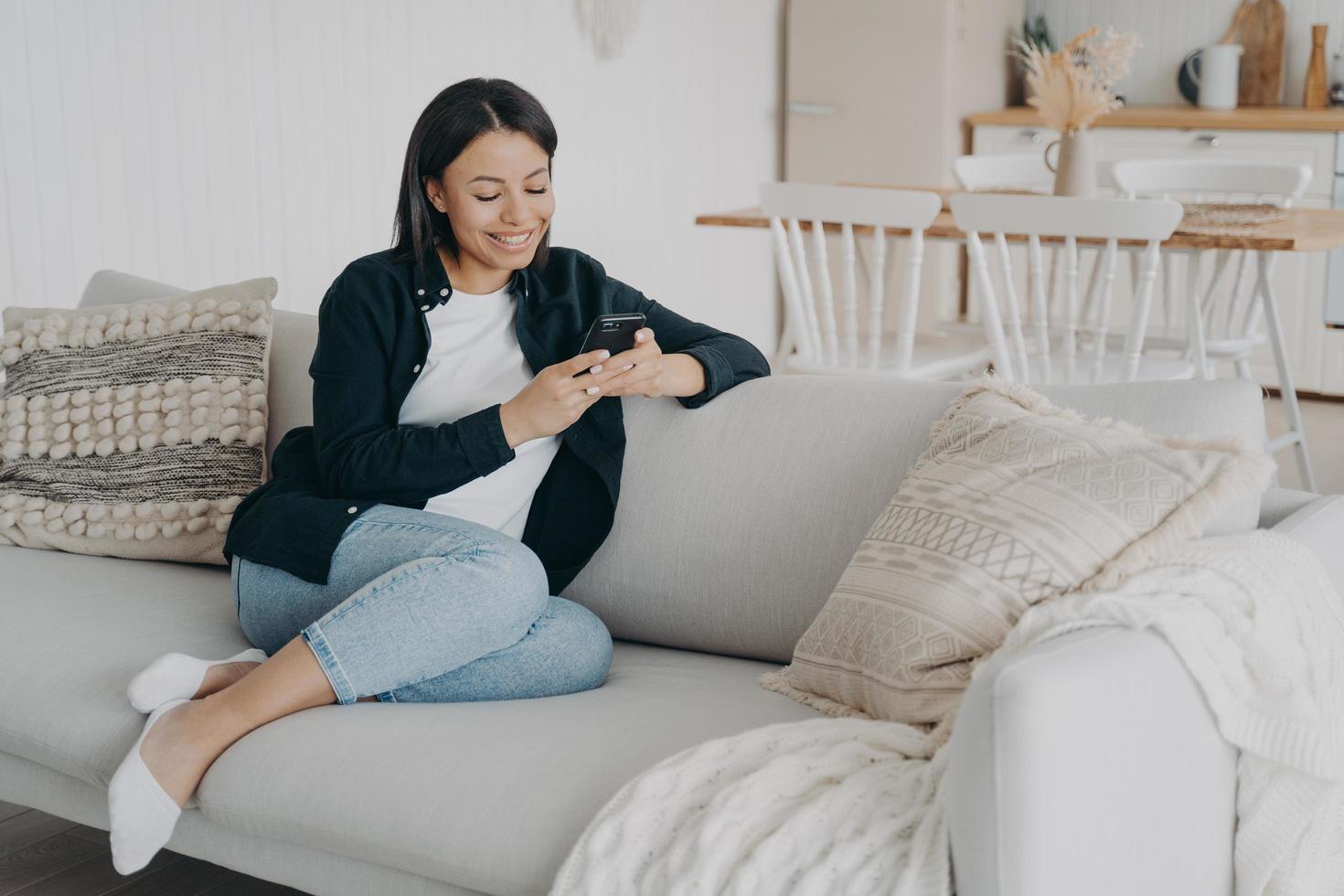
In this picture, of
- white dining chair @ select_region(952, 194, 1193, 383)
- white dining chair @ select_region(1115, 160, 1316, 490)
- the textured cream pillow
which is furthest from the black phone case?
white dining chair @ select_region(1115, 160, 1316, 490)

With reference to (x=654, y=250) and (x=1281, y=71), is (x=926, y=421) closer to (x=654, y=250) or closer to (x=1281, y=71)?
(x=654, y=250)

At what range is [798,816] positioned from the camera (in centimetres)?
126

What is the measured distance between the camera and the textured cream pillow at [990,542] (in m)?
1.46

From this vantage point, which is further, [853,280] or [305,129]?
[305,129]

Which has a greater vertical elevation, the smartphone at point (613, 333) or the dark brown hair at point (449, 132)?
the dark brown hair at point (449, 132)

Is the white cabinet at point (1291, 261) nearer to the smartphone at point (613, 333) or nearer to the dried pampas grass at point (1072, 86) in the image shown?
the dried pampas grass at point (1072, 86)

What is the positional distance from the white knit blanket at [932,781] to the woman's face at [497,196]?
2.42 ft

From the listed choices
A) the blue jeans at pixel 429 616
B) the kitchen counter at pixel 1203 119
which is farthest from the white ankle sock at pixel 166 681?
the kitchen counter at pixel 1203 119

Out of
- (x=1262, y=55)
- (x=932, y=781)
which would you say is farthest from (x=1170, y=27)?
(x=932, y=781)

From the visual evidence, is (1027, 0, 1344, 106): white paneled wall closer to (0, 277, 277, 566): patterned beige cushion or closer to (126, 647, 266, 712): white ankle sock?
(0, 277, 277, 566): patterned beige cushion

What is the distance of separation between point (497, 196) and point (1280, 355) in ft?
7.75

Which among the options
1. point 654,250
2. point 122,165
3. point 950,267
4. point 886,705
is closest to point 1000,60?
point 950,267

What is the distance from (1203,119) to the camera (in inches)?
195

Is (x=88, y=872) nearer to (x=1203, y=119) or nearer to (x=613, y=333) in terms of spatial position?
Result: (x=613, y=333)
